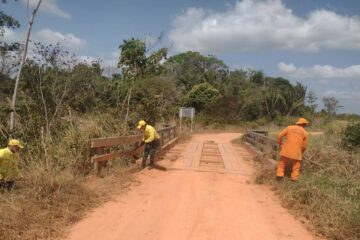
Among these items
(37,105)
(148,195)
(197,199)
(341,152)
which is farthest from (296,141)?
(37,105)

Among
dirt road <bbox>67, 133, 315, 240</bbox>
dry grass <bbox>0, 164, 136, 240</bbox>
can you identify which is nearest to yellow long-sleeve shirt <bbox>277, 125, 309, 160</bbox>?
dirt road <bbox>67, 133, 315, 240</bbox>

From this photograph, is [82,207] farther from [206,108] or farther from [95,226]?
[206,108]

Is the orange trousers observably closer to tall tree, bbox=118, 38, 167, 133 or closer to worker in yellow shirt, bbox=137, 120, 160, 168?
worker in yellow shirt, bbox=137, 120, 160, 168

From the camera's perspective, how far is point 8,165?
7.02 m

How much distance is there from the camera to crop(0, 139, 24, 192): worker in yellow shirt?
6.90 m

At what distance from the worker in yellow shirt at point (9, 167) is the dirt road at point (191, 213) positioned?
158 cm

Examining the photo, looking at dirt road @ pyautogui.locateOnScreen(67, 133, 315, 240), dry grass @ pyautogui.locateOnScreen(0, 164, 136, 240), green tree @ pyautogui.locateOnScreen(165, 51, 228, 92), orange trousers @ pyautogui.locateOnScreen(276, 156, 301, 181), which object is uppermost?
green tree @ pyautogui.locateOnScreen(165, 51, 228, 92)

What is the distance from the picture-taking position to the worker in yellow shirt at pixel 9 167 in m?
6.90

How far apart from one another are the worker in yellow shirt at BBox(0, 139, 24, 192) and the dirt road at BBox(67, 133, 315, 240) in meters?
1.58

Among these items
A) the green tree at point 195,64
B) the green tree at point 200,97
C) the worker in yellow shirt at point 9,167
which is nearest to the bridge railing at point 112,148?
the worker in yellow shirt at point 9,167

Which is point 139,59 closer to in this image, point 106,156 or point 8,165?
point 106,156

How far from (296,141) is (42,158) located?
5.64m

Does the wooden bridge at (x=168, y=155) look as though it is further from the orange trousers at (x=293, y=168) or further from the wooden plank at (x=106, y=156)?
the orange trousers at (x=293, y=168)

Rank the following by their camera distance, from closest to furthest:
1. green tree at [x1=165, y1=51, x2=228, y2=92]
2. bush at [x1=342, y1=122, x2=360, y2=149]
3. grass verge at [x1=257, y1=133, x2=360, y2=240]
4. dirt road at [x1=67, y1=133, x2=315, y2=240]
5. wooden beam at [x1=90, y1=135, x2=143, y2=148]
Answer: dirt road at [x1=67, y1=133, x2=315, y2=240]
grass verge at [x1=257, y1=133, x2=360, y2=240]
wooden beam at [x1=90, y1=135, x2=143, y2=148]
bush at [x1=342, y1=122, x2=360, y2=149]
green tree at [x1=165, y1=51, x2=228, y2=92]
